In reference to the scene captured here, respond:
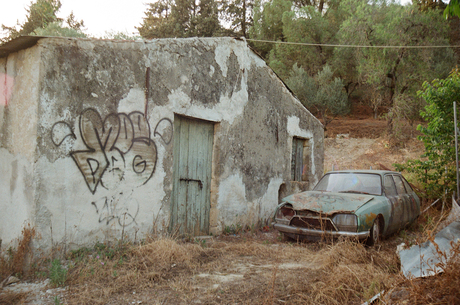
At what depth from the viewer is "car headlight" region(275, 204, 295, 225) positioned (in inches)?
231

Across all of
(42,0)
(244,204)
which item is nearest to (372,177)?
(244,204)

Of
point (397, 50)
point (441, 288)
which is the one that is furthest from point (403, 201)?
point (397, 50)

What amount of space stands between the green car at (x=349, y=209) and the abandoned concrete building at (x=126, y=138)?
1518 mm

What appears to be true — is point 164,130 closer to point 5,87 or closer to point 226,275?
point 5,87

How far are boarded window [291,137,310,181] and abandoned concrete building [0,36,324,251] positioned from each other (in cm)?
217

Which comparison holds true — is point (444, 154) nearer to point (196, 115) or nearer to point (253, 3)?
point (196, 115)

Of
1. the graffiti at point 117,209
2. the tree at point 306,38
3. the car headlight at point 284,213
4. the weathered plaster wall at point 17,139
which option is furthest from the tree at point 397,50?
the weathered plaster wall at point 17,139

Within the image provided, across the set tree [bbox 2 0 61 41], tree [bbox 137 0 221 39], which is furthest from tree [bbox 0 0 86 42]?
tree [bbox 137 0 221 39]

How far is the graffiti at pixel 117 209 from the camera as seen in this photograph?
15.5ft

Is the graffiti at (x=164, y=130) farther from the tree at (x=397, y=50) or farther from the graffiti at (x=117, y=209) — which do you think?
the tree at (x=397, y=50)

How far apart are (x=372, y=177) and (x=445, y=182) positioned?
13.5ft

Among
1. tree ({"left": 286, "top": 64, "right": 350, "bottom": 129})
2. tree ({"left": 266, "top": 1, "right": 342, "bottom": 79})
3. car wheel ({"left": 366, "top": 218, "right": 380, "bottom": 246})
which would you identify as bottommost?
car wheel ({"left": 366, "top": 218, "right": 380, "bottom": 246})

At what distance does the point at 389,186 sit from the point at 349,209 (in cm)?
171

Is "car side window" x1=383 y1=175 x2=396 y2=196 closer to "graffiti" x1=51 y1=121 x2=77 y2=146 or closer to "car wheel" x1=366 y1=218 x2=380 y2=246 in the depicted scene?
"car wheel" x1=366 y1=218 x2=380 y2=246
